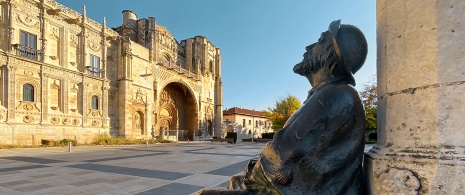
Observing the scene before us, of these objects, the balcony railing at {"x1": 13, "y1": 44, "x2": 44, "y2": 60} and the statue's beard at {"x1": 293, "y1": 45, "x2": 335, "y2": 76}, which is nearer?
the statue's beard at {"x1": 293, "y1": 45, "x2": 335, "y2": 76}

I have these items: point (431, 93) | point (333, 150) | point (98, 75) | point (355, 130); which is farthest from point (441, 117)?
point (98, 75)

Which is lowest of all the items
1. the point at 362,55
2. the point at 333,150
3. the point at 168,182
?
the point at 168,182

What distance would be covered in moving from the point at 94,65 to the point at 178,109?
18098 millimetres

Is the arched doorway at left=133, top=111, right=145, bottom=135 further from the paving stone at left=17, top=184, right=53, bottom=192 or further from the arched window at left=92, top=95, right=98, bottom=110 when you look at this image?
the paving stone at left=17, top=184, right=53, bottom=192

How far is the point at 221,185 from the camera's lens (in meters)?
6.05

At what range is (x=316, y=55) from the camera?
183 cm

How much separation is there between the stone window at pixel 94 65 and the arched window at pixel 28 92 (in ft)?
20.2

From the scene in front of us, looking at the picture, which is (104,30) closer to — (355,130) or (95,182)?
(95,182)

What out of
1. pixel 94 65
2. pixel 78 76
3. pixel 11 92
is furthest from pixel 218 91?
pixel 11 92

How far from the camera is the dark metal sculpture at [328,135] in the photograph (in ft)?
5.27

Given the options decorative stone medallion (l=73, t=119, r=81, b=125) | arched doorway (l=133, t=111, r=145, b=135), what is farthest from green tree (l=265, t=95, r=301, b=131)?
decorative stone medallion (l=73, t=119, r=81, b=125)

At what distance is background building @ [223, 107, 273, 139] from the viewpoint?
59853 mm

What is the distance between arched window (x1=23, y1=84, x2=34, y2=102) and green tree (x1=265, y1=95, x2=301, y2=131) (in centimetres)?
3248

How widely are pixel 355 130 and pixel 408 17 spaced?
72 centimetres
